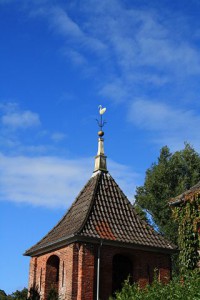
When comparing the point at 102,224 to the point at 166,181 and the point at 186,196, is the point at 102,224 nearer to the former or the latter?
the point at 186,196

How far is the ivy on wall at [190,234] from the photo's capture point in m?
16.5

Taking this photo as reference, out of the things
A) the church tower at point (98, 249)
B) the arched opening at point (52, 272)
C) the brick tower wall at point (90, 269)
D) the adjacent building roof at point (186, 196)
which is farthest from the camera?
the arched opening at point (52, 272)

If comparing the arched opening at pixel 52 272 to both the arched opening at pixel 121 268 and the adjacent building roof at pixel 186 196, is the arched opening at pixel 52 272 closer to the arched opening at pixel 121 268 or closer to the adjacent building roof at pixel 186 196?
the arched opening at pixel 121 268

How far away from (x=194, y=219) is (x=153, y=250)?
3.10m

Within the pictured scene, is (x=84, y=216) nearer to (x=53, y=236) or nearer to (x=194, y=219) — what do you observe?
(x=53, y=236)

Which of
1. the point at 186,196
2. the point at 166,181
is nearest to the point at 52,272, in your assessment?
the point at 186,196

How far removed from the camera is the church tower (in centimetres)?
1762

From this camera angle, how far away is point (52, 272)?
19594 millimetres

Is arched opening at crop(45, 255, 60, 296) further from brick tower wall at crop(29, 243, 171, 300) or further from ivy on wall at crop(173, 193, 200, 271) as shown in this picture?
ivy on wall at crop(173, 193, 200, 271)

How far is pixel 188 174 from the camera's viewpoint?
128 feet

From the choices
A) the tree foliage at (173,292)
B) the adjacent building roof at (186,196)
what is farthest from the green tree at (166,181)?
the tree foliage at (173,292)

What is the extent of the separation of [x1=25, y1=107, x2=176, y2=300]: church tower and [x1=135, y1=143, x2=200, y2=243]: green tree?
16881mm


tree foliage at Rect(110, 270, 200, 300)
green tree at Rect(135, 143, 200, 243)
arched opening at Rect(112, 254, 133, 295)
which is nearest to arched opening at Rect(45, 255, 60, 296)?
arched opening at Rect(112, 254, 133, 295)

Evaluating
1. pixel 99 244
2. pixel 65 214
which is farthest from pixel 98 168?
pixel 99 244
